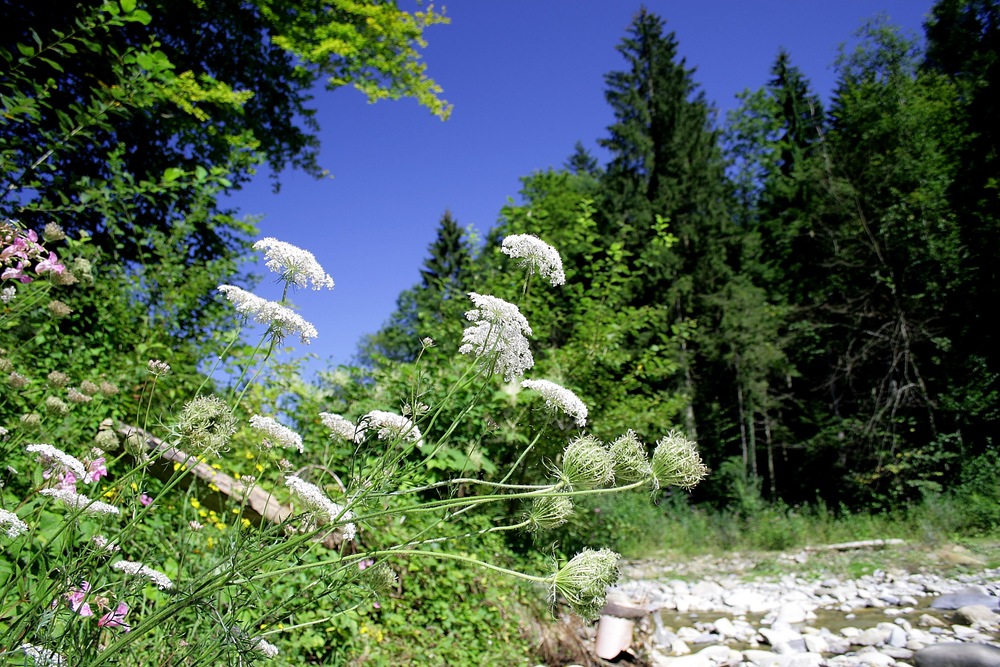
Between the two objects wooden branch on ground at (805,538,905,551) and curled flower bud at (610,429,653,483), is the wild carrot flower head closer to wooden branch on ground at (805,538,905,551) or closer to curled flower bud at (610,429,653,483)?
curled flower bud at (610,429,653,483)

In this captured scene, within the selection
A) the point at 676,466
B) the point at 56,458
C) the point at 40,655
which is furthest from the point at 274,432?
the point at 676,466

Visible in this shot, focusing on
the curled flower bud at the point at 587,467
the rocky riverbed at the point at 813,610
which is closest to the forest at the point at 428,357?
the curled flower bud at the point at 587,467

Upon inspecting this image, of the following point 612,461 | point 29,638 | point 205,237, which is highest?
point 205,237

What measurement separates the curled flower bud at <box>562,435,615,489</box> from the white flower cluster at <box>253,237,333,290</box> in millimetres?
752

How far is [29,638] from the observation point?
122 cm

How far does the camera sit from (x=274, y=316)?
1361 millimetres

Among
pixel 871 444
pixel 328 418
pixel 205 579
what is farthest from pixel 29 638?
pixel 871 444

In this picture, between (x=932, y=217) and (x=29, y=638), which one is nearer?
(x=29, y=638)

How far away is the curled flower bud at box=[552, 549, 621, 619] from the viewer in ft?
3.99

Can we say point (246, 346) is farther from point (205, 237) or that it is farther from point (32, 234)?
point (205, 237)

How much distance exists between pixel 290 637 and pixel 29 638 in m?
1.42

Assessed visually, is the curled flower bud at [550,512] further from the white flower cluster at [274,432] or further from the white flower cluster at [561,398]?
the white flower cluster at [274,432]

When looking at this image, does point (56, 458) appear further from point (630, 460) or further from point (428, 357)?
point (428, 357)

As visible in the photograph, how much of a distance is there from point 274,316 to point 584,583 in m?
0.91
